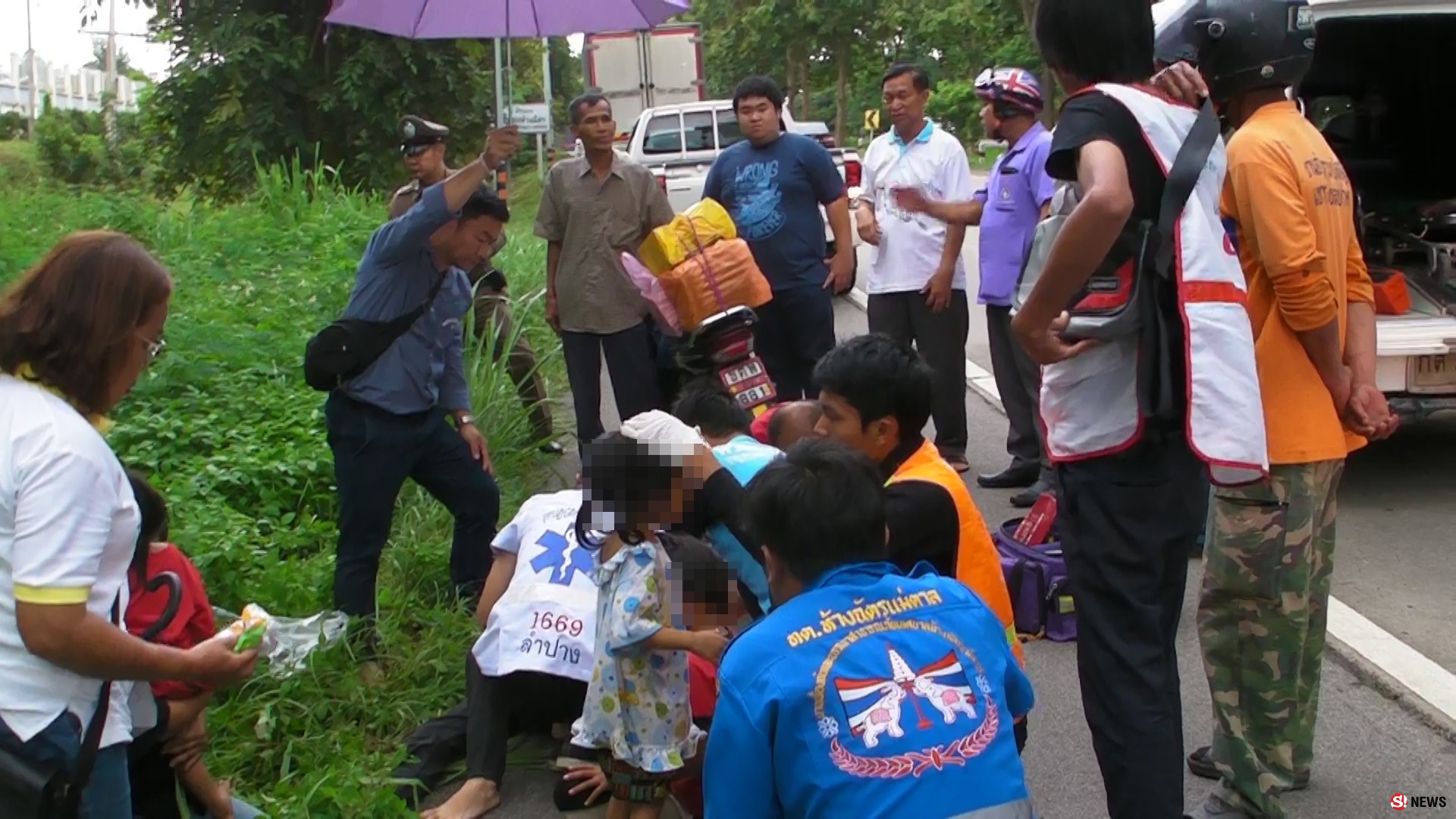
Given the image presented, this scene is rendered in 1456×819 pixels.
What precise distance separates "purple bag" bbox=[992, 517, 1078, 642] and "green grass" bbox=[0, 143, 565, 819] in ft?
6.66

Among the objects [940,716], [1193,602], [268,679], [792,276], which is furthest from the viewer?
[792,276]

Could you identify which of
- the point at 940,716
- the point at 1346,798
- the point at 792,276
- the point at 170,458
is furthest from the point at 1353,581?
the point at 170,458

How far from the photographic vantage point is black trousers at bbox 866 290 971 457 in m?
7.17

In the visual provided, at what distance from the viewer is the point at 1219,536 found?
342 cm

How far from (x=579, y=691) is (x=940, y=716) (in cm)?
215

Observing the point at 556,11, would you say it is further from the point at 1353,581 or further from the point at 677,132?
the point at 677,132

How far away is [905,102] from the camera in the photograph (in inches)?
278

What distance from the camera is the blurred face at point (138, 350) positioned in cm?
247

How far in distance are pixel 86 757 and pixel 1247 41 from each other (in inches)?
118

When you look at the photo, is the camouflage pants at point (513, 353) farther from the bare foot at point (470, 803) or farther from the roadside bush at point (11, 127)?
the roadside bush at point (11, 127)

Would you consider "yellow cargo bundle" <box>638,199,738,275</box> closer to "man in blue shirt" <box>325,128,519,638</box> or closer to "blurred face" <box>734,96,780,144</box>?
"blurred face" <box>734,96,780,144</box>

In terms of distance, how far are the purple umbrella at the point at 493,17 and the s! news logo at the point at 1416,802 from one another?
13.5 feet

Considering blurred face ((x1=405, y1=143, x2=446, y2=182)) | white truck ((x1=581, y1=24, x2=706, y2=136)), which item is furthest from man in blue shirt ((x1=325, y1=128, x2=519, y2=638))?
white truck ((x1=581, y1=24, x2=706, y2=136))

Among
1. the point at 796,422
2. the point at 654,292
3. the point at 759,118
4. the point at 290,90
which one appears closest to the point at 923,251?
the point at 759,118
